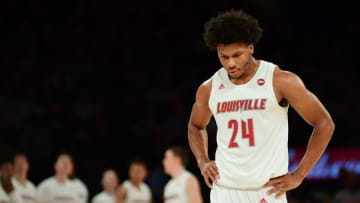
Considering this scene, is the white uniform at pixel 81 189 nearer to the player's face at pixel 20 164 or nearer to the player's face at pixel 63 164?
the player's face at pixel 63 164

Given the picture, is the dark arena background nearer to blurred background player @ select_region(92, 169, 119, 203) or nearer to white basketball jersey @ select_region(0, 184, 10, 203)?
blurred background player @ select_region(92, 169, 119, 203)

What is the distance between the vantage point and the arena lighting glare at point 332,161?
988 centimetres

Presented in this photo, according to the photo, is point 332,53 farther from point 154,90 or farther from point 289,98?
point 289,98

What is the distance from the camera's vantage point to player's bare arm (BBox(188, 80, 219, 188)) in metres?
3.79

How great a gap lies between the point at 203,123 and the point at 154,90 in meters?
7.46

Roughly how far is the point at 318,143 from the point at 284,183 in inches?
12.6

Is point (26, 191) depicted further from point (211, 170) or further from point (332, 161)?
point (211, 170)

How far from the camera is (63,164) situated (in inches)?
367

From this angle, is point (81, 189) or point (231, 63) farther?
point (81, 189)

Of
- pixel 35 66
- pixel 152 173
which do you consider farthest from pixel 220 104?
pixel 35 66

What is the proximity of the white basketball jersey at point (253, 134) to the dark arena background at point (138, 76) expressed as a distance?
225 inches

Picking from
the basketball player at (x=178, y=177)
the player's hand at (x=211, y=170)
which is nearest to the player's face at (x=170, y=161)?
the basketball player at (x=178, y=177)

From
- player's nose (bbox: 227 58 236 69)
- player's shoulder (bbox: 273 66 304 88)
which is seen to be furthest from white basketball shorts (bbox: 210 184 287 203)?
player's nose (bbox: 227 58 236 69)

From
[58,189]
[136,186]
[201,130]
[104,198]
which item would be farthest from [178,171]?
[201,130]
